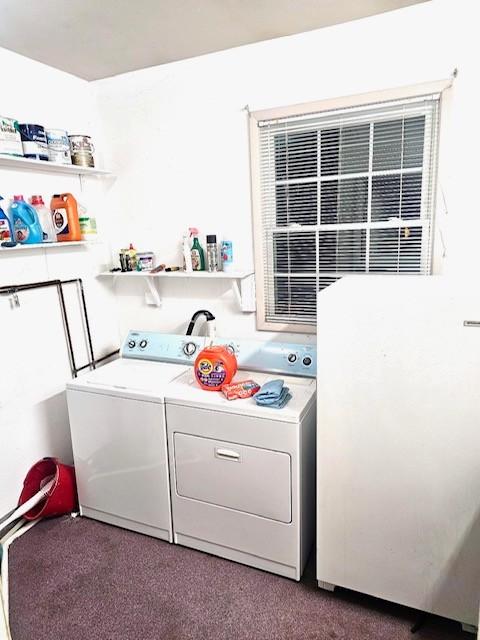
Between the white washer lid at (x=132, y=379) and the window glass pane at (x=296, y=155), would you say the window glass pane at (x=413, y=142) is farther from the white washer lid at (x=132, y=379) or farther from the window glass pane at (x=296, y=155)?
the white washer lid at (x=132, y=379)

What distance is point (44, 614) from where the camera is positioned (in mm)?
1780

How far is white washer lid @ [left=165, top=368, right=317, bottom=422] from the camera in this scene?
1797mm

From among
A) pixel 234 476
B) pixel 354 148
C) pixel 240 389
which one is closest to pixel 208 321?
pixel 240 389

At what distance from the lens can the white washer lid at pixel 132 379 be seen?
2078mm

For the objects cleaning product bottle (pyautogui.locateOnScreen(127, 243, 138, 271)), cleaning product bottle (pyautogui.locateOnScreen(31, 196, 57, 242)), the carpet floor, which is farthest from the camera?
cleaning product bottle (pyautogui.locateOnScreen(127, 243, 138, 271))

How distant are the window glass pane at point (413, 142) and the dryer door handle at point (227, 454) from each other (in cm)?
156

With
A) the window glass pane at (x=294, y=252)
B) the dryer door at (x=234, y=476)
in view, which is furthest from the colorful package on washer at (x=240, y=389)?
the window glass pane at (x=294, y=252)

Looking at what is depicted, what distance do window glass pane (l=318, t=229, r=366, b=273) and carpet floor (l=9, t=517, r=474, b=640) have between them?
58.0 inches

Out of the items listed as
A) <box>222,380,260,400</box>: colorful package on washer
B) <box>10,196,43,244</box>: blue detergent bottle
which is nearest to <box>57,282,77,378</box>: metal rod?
<box>10,196,43,244</box>: blue detergent bottle

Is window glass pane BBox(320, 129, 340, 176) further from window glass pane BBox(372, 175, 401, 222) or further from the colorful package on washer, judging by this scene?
the colorful package on washer

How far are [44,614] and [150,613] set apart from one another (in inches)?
17.6

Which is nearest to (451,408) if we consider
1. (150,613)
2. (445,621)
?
(445,621)

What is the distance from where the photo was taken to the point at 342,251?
2252 millimetres

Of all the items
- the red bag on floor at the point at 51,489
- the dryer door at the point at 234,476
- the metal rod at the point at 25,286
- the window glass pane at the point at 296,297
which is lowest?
the red bag on floor at the point at 51,489
